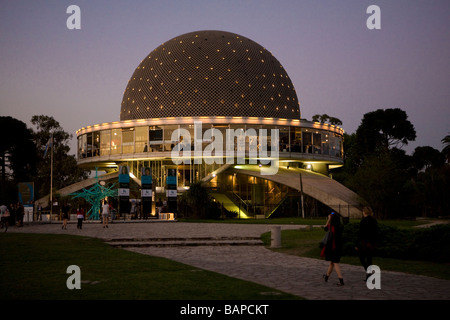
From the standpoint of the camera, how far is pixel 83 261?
10.9 metres

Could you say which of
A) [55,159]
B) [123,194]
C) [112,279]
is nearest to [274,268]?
[112,279]

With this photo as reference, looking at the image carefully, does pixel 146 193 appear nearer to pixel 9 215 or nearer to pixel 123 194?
pixel 123 194

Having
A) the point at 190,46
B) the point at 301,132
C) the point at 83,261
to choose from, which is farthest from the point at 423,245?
the point at 190,46

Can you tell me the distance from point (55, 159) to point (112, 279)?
59.5 meters

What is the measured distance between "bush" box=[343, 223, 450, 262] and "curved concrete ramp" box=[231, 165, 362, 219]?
67.5 feet

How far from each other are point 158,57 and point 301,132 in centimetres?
1701

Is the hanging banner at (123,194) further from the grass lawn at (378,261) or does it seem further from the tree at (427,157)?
the tree at (427,157)

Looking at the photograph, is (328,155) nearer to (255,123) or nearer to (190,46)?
(255,123)

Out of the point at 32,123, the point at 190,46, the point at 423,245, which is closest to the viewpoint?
the point at 423,245

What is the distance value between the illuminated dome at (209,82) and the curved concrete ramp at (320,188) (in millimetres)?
6740

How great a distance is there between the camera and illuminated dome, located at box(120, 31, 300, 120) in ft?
155

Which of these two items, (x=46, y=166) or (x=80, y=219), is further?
(x=46, y=166)

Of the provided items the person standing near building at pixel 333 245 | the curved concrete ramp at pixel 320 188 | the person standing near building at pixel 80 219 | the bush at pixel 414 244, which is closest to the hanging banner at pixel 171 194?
the person standing near building at pixel 80 219

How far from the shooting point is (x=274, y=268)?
10.0 m
